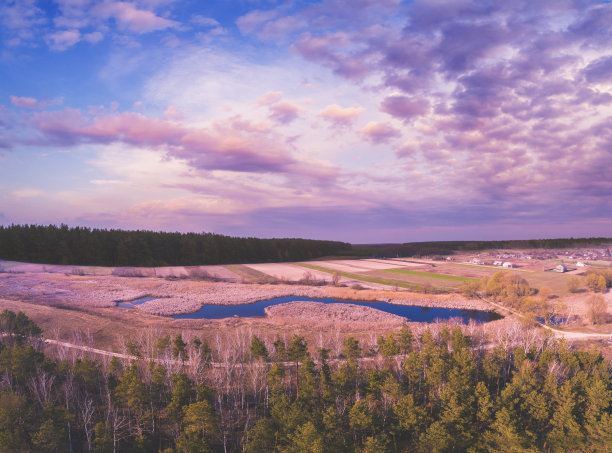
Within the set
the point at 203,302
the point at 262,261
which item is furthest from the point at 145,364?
the point at 262,261

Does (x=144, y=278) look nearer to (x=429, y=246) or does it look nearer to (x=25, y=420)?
(x=25, y=420)

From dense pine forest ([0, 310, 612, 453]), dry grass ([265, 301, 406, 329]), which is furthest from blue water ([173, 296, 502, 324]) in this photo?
dense pine forest ([0, 310, 612, 453])

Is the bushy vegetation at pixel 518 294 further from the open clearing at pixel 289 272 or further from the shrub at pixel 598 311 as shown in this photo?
the open clearing at pixel 289 272

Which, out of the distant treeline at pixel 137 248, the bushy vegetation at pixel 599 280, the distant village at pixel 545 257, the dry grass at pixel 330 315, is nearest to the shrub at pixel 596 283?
the bushy vegetation at pixel 599 280

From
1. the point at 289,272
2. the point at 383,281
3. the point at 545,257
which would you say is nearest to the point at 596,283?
the point at 545,257

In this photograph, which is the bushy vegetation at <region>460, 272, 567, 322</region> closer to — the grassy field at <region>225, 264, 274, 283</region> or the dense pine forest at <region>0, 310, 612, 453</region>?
the dense pine forest at <region>0, 310, 612, 453</region>

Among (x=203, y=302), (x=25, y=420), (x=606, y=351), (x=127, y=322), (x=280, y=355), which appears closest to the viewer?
(x=25, y=420)
